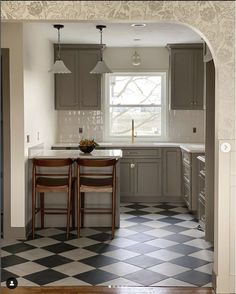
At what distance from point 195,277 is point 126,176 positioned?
12.0 ft

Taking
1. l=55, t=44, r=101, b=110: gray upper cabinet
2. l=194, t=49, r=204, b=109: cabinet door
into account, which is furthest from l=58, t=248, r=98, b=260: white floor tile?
l=194, t=49, r=204, b=109: cabinet door

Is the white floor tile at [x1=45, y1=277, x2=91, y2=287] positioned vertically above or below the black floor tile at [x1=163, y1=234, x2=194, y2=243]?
below

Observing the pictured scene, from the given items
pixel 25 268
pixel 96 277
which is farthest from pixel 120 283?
pixel 25 268

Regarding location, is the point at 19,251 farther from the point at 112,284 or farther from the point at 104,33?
the point at 104,33

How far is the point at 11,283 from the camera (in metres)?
4.47

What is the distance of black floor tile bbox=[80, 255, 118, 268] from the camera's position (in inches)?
198

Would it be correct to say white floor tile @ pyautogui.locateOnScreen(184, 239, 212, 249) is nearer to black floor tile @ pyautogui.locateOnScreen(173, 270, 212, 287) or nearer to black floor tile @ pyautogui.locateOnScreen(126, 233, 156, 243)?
black floor tile @ pyautogui.locateOnScreen(126, 233, 156, 243)

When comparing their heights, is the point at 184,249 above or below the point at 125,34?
below

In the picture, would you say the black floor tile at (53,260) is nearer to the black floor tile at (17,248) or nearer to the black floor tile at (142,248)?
the black floor tile at (17,248)

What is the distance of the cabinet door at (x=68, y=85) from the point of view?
8.39 m

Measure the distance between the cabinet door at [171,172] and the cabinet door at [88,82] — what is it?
1.38 metres

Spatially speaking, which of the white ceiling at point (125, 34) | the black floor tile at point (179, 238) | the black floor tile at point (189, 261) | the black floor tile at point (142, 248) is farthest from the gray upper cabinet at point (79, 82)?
the black floor tile at point (189, 261)

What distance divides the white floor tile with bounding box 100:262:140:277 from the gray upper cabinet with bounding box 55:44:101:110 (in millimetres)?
3933

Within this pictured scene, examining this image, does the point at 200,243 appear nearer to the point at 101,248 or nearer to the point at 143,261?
the point at 143,261
